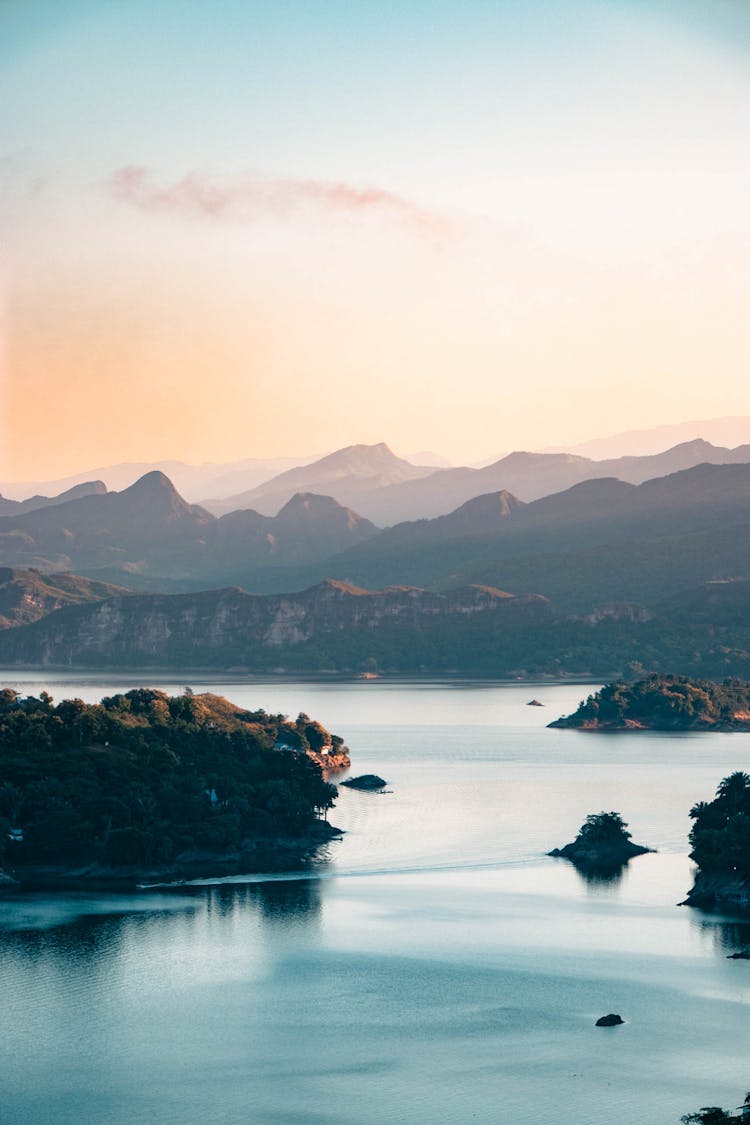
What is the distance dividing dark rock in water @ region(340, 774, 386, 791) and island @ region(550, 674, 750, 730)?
54.7 meters

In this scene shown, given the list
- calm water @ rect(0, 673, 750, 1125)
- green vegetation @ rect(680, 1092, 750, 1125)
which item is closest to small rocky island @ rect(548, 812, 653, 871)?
calm water @ rect(0, 673, 750, 1125)

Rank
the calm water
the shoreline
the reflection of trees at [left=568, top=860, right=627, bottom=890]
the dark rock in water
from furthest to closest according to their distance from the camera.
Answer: the dark rock in water
the reflection of trees at [left=568, top=860, right=627, bottom=890]
the shoreline
the calm water

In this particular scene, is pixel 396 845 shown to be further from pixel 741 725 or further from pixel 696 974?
pixel 741 725

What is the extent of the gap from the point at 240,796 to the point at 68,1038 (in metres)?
35.3

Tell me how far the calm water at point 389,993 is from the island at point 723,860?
1.60m

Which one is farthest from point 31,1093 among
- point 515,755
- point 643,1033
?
point 515,755

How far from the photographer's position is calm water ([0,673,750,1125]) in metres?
54.5

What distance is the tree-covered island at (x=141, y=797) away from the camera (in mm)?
86875

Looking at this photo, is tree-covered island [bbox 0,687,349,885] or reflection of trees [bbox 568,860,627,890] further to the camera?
tree-covered island [bbox 0,687,349,885]

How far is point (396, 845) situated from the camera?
3777 inches

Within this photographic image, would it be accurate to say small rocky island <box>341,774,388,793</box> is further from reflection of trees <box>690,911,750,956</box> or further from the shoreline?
reflection of trees <box>690,911,750,956</box>

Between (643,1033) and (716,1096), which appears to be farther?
(643,1033)

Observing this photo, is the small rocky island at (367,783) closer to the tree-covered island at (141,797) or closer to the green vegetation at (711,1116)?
the tree-covered island at (141,797)

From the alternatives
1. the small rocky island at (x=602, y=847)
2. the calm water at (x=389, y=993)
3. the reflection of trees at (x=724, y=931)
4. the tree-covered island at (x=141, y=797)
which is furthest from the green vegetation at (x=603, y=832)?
the tree-covered island at (x=141, y=797)
